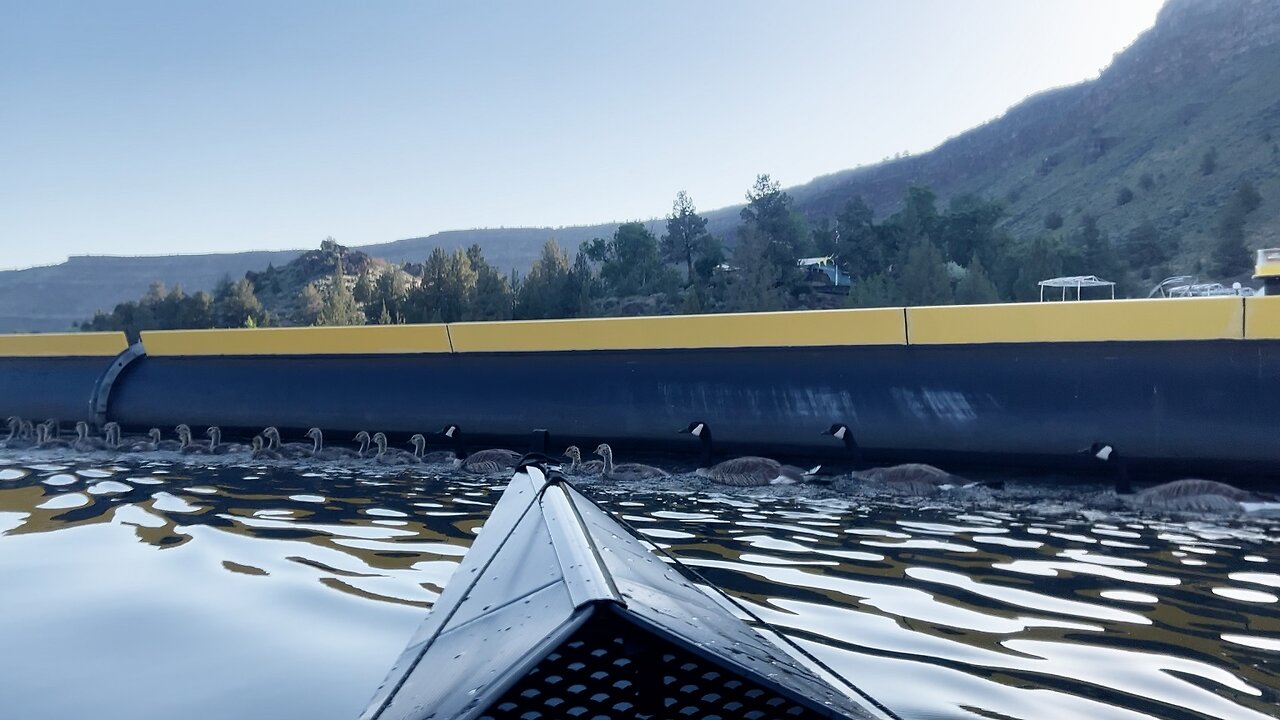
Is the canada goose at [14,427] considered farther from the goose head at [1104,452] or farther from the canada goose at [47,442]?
the goose head at [1104,452]

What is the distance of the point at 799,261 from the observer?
65.4 metres

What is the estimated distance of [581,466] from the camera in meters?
11.4

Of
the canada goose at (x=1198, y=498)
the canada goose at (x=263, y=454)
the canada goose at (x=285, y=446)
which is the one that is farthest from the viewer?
the canada goose at (x=285, y=446)

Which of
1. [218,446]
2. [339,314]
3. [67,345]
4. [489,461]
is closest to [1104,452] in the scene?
[489,461]

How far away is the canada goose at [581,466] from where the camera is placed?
11289mm

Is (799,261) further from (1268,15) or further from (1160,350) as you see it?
(1268,15)

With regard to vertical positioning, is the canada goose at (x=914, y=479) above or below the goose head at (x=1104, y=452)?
below

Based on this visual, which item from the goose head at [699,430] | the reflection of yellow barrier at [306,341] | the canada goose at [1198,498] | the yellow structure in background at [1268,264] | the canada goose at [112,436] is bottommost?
the canada goose at [1198,498]

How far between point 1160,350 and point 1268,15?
13812cm

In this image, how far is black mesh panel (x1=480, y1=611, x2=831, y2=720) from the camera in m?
1.99

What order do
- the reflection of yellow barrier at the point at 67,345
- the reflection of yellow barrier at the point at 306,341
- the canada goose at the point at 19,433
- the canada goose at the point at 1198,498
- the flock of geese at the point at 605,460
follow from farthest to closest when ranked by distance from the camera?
the reflection of yellow barrier at the point at 67,345 → the canada goose at the point at 19,433 → the reflection of yellow barrier at the point at 306,341 → the flock of geese at the point at 605,460 → the canada goose at the point at 1198,498

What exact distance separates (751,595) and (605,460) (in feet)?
17.3

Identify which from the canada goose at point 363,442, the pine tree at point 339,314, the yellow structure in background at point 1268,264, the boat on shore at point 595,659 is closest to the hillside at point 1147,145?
the pine tree at point 339,314

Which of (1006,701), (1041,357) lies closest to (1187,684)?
(1006,701)
